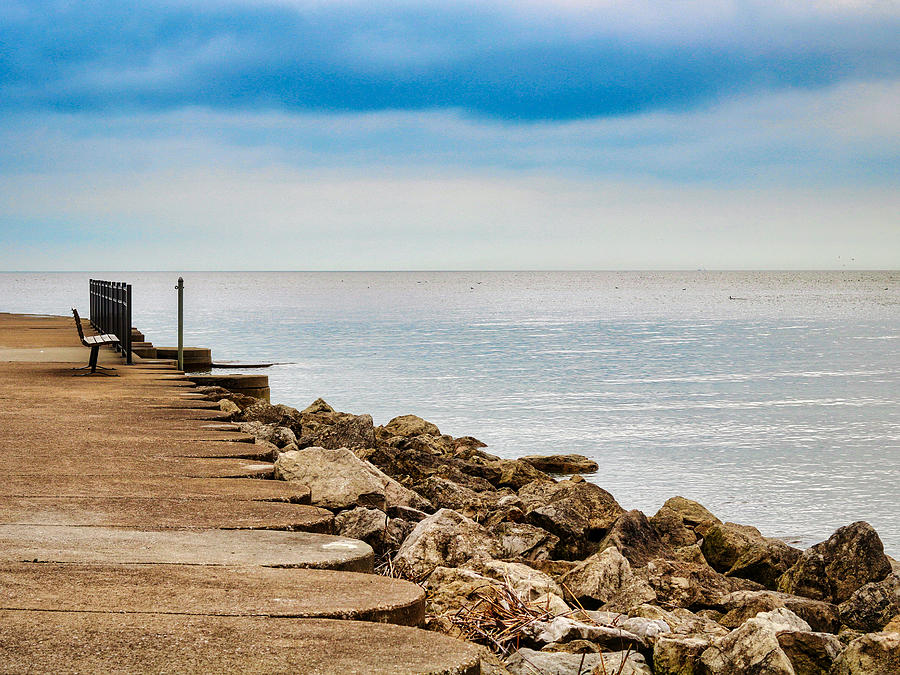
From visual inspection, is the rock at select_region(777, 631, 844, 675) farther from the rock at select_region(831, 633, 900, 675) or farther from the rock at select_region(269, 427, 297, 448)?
the rock at select_region(269, 427, 297, 448)

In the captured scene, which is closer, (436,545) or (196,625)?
(196,625)

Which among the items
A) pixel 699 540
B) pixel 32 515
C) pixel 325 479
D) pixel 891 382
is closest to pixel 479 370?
pixel 891 382

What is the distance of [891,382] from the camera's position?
28.7 meters

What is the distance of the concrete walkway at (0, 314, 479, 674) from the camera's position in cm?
317

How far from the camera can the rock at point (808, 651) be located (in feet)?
16.5

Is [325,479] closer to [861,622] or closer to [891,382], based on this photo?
[861,622]

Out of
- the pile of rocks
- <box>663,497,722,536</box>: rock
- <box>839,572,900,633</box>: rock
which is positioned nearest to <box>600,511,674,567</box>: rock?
the pile of rocks

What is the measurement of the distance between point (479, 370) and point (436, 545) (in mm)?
26147

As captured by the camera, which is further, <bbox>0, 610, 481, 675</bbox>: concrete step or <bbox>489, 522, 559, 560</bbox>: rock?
<bbox>489, 522, 559, 560</bbox>: rock

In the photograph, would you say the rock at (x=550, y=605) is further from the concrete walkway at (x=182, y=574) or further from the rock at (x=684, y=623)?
the concrete walkway at (x=182, y=574)

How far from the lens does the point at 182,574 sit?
4.13 m

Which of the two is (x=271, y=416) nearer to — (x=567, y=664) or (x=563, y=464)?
(x=563, y=464)

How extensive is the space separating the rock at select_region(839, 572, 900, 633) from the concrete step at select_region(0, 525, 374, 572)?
12.6 ft

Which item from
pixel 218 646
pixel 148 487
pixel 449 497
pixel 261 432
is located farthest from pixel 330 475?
pixel 218 646
